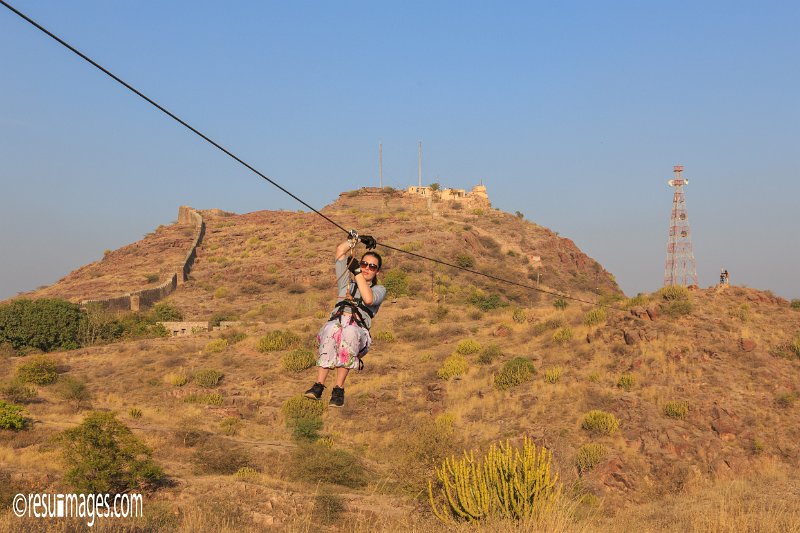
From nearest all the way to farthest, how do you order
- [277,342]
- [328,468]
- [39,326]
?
[328,468], [277,342], [39,326]

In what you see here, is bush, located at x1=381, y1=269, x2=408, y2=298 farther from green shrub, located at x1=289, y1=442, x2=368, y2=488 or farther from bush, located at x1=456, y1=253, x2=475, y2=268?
green shrub, located at x1=289, y1=442, x2=368, y2=488

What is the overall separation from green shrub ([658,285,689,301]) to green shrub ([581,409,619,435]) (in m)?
10.1

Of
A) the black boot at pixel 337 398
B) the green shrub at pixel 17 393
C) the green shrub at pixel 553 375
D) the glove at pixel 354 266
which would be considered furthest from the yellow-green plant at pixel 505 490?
the green shrub at pixel 17 393

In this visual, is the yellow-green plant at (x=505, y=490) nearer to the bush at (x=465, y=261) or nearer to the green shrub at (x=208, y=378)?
the green shrub at (x=208, y=378)

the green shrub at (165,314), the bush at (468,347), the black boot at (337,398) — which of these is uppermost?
the green shrub at (165,314)

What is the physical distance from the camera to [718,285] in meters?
37.3

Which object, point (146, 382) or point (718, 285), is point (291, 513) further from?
point (718, 285)

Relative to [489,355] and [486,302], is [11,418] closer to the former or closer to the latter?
[489,355]

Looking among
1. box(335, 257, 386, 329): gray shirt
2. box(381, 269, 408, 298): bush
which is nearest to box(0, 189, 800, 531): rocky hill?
box(335, 257, 386, 329): gray shirt

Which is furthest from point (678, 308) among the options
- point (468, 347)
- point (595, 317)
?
point (468, 347)

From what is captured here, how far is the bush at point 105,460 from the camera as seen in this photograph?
2150 centimetres

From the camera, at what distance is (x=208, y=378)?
38.3 meters

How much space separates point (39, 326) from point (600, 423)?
131 feet

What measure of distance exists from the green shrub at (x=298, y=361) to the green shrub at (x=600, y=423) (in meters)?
17.5
